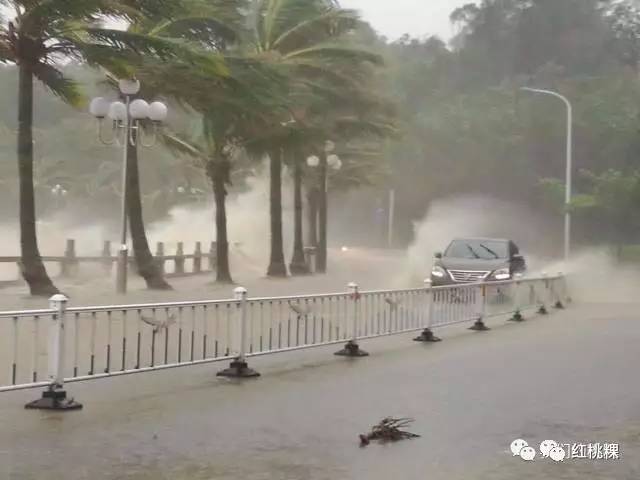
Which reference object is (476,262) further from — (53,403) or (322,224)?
(322,224)

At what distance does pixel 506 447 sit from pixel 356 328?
6.97 m

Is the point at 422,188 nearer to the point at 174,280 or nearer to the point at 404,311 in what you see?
the point at 174,280

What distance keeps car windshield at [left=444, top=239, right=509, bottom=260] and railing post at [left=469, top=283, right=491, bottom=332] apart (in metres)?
6.41

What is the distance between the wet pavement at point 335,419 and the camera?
7.28 metres

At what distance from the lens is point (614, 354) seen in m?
15.4

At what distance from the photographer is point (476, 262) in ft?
85.5

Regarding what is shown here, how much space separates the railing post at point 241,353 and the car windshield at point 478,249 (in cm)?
1517

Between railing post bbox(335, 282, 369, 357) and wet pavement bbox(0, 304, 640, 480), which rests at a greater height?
railing post bbox(335, 282, 369, 357)

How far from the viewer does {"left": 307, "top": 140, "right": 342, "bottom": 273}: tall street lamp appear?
129 ft

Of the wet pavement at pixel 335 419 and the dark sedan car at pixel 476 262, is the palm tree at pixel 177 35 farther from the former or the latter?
the wet pavement at pixel 335 419

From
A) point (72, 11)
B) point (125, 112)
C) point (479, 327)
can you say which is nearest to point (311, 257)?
point (125, 112)

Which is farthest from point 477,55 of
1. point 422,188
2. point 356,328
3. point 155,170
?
point 356,328

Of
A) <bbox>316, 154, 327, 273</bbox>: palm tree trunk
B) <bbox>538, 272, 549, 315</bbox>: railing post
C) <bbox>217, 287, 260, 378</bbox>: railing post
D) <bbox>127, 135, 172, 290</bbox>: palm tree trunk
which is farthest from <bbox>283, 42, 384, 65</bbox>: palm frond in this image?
<bbox>217, 287, 260, 378</bbox>: railing post

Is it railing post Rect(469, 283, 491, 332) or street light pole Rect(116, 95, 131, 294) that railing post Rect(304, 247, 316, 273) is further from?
railing post Rect(469, 283, 491, 332)
